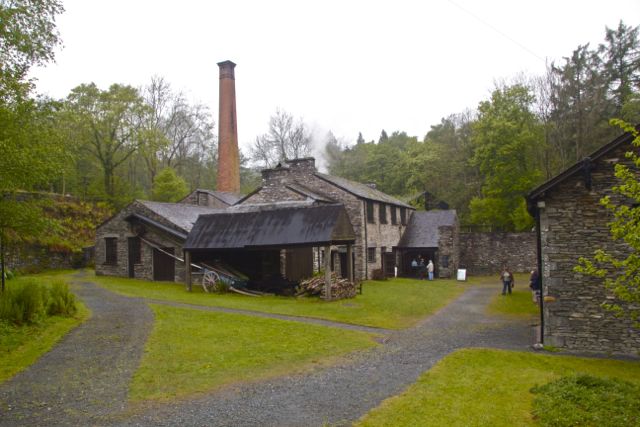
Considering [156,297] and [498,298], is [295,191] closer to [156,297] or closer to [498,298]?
[156,297]

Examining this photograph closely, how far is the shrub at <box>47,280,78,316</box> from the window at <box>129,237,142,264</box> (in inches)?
464

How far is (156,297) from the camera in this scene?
2052cm

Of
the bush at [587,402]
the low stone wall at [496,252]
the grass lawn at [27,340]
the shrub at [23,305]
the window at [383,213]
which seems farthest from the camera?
the low stone wall at [496,252]

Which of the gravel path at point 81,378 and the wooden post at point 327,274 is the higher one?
the wooden post at point 327,274

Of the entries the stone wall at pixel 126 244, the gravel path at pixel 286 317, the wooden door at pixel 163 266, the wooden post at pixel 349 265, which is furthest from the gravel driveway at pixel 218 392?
the wooden door at pixel 163 266

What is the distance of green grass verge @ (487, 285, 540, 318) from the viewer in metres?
18.6

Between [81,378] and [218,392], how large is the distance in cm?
304

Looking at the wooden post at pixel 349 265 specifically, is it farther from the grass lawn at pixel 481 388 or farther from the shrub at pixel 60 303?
the shrub at pixel 60 303

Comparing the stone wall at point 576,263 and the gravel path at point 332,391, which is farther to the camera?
the stone wall at point 576,263

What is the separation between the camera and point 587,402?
8008 mm

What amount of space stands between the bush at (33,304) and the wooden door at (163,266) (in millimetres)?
10552

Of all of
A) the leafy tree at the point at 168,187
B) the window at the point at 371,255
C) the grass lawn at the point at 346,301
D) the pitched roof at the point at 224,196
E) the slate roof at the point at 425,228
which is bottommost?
the grass lawn at the point at 346,301

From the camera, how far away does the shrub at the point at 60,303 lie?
15.4 m

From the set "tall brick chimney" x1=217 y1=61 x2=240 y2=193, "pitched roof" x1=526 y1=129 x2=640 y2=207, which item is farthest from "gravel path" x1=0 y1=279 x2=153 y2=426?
"tall brick chimney" x1=217 y1=61 x2=240 y2=193
